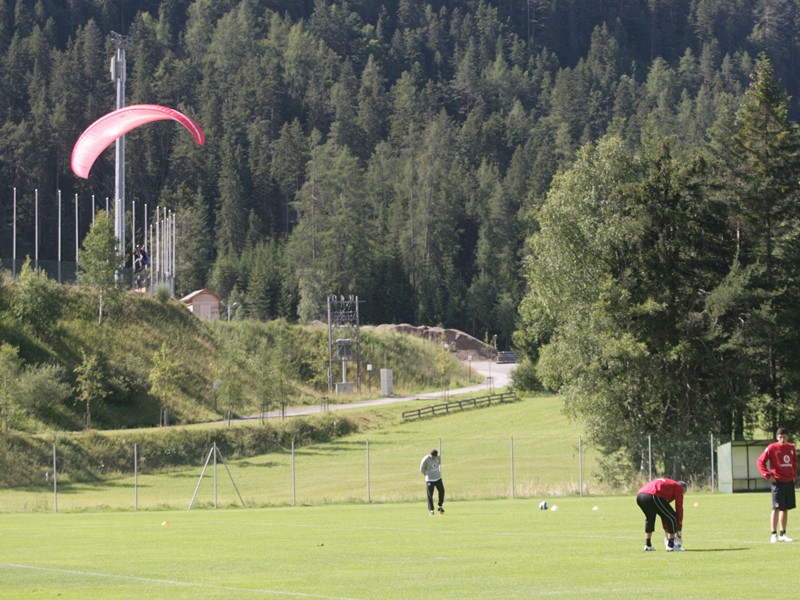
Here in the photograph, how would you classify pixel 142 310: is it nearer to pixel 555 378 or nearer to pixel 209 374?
pixel 209 374

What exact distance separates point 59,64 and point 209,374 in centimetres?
11475

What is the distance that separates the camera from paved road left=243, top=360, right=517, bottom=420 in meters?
82.2

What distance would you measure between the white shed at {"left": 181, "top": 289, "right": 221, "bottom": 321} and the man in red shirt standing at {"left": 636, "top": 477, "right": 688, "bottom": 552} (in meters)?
83.8

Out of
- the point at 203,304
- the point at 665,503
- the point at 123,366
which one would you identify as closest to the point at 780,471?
the point at 665,503

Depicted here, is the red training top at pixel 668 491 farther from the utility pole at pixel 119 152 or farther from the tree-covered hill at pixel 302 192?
the tree-covered hill at pixel 302 192

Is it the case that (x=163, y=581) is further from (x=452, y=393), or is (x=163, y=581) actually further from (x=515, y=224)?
(x=515, y=224)

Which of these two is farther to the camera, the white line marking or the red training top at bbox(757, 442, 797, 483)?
the red training top at bbox(757, 442, 797, 483)

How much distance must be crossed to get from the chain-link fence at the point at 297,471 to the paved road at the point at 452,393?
11.6m

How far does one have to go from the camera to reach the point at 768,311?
47.0 metres

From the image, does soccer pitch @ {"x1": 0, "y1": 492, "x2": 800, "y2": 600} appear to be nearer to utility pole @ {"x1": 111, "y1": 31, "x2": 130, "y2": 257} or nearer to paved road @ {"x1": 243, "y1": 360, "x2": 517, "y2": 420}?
utility pole @ {"x1": 111, "y1": 31, "x2": 130, "y2": 257}

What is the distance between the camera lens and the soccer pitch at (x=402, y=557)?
14812mm

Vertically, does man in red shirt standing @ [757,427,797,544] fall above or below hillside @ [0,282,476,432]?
below

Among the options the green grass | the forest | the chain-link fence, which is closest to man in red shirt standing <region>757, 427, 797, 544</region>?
the green grass

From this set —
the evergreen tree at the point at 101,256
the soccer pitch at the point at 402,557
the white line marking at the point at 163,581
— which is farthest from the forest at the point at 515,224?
the white line marking at the point at 163,581
